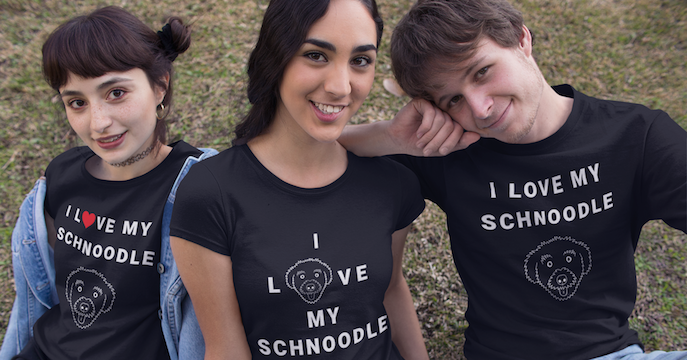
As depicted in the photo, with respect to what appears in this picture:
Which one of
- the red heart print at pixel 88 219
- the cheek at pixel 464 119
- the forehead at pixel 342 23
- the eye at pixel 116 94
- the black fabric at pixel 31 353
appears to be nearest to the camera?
the forehead at pixel 342 23

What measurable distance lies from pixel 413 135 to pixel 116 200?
62.2 inches

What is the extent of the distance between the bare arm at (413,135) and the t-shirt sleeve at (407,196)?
11 cm

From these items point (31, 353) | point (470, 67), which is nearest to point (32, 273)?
point (31, 353)

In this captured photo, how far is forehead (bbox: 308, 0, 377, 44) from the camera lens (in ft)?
6.47

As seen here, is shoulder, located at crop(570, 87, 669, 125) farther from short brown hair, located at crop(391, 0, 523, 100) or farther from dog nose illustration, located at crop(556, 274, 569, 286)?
dog nose illustration, located at crop(556, 274, 569, 286)

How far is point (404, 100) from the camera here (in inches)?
179

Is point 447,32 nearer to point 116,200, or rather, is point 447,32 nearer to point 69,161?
point 116,200

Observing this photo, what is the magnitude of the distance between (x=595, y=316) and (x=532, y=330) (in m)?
0.31

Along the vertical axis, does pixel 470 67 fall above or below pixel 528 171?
above

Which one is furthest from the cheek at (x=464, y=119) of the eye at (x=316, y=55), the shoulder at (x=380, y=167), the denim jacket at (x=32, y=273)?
the denim jacket at (x=32, y=273)

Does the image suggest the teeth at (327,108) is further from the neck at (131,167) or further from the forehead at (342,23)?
the neck at (131,167)

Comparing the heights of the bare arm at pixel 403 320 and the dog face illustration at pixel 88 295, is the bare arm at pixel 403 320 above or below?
below

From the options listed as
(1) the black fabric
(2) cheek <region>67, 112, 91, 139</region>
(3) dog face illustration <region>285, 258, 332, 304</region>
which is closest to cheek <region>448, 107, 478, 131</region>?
(3) dog face illustration <region>285, 258, 332, 304</region>

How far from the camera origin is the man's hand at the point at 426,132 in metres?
2.29
